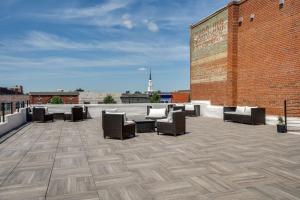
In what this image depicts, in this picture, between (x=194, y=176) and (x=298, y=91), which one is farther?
(x=298, y=91)

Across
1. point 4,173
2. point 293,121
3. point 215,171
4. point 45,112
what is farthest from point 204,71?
point 4,173

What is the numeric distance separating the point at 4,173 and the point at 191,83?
14.5 metres

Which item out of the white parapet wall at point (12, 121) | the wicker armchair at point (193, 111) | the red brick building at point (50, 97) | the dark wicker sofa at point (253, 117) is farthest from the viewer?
the red brick building at point (50, 97)

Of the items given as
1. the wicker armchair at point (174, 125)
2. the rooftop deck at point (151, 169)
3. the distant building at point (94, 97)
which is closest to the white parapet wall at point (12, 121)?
the rooftop deck at point (151, 169)

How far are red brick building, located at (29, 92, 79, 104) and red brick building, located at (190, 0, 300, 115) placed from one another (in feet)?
212

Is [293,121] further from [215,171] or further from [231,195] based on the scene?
[231,195]

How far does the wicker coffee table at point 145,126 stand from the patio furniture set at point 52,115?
480 centimetres

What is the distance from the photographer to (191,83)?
17562 mm

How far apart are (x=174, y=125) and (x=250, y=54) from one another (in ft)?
20.7

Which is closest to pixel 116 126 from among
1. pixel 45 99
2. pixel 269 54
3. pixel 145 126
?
pixel 145 126

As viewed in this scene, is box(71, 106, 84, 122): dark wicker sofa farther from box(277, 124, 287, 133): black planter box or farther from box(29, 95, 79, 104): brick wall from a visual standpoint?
box(29, 95, 79, 104): brick wall

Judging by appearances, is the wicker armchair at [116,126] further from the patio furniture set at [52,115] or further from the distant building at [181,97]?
the distant building at [181,97]

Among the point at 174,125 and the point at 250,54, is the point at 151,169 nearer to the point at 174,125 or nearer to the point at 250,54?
the point at 174,125

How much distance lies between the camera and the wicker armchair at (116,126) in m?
7.04
